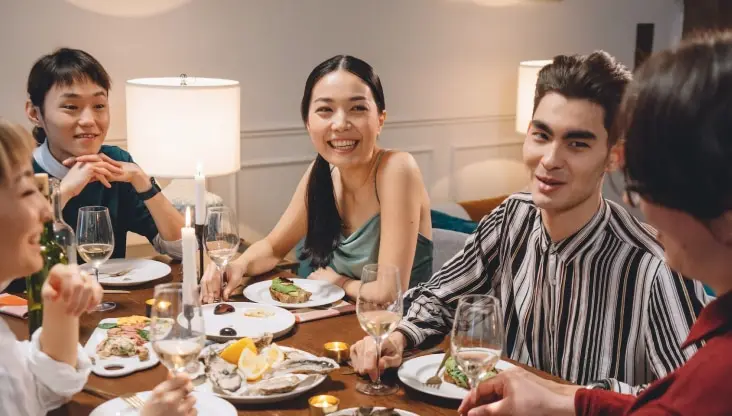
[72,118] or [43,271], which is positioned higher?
[72,118]

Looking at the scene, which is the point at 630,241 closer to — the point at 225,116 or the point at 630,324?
the point at 630,324

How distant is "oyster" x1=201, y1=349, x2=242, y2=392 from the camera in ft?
4.76

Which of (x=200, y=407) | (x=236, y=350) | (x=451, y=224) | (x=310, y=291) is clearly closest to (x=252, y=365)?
(x=236, y=350)

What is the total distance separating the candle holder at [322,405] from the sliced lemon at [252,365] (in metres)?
0.14

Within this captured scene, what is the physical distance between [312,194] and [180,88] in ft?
2.37

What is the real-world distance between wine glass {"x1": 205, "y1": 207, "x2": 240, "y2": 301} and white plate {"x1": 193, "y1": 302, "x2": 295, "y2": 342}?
0.46ft

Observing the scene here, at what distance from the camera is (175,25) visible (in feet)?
11.5

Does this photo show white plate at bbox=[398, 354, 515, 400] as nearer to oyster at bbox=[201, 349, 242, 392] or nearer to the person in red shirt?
oyster at bbox=[201, 349, 242, 392]

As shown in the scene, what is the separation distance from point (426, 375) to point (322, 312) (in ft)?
1.50

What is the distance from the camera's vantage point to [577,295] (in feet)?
5.83

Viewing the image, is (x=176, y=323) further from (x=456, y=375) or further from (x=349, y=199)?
(x=349, y=199)

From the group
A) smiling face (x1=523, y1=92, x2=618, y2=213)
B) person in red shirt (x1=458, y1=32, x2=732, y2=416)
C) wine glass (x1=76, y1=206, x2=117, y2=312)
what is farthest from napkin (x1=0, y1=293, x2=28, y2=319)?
person in red shirt (x1=458, y1=32, x2=732, y2=416)

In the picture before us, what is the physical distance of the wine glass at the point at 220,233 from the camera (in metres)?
1.99

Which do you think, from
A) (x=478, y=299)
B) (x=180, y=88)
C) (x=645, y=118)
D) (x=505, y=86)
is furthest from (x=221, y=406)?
(x=505, y=86)
